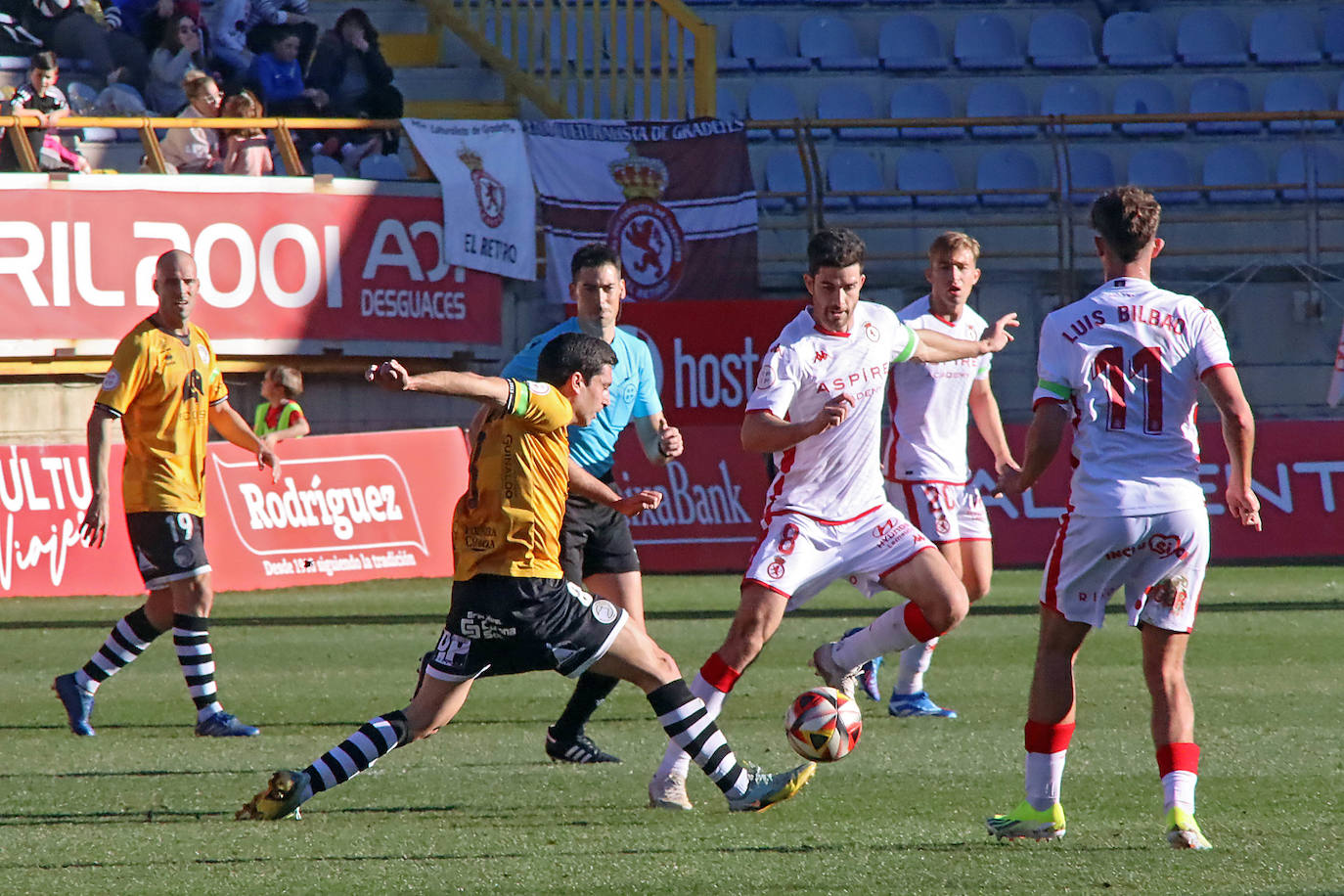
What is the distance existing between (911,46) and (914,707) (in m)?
16.2

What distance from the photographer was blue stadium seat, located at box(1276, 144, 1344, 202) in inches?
763

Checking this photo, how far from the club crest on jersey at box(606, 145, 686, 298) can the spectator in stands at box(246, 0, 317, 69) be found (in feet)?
11.8

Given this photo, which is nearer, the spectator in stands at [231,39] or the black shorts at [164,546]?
the black shorts at [164,546]

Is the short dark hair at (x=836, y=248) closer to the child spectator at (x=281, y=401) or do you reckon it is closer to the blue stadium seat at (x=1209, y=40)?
the child spectator at (x=281, y=401)

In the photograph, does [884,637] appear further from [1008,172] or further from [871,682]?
[1008,172]

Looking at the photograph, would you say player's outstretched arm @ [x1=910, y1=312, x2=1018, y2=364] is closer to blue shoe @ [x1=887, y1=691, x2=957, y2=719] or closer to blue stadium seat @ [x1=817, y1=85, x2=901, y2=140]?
blue shoe @ [x1=887, y1=691, x2=957, y2=719]

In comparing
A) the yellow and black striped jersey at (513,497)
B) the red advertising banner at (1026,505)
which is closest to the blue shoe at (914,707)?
the yellow and black striped jersey at (513,497)

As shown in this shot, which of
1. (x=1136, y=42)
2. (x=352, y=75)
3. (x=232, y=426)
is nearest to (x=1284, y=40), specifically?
(x=1136, y=42)

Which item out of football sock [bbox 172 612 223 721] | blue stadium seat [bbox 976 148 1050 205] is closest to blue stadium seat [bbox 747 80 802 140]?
blue stadium seat [bbox 976 148 1050 205]

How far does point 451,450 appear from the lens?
17.0 m

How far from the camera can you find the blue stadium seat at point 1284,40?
23.4 meters

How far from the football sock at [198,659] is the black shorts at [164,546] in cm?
20

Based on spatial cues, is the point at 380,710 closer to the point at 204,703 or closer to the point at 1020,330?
the point at 204,703

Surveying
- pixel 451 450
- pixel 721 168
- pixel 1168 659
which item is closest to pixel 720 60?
pixel 721 168
